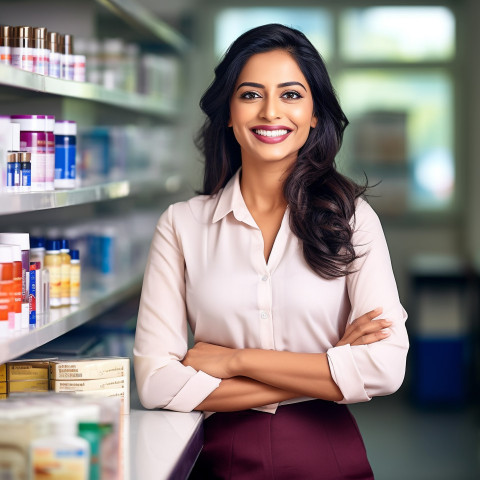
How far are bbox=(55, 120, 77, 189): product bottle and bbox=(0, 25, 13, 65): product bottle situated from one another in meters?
0.36

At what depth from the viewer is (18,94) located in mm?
3115

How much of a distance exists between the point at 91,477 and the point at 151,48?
4150mm

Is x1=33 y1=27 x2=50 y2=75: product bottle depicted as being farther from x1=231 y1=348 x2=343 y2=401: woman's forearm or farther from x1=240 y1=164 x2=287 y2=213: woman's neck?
x1=231 y1=348 x2=343 y2=401: woman's forearm

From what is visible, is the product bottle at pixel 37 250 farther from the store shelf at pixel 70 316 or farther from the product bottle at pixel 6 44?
the product bottle at pixel 6 44

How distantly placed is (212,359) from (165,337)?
0.50 ft

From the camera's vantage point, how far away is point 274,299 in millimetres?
2357

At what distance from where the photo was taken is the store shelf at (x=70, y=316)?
6.92ft

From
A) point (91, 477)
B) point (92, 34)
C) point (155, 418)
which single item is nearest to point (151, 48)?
point (92, 34)

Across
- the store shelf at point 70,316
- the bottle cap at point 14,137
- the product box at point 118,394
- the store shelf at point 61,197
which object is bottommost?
the product box at point 118,394

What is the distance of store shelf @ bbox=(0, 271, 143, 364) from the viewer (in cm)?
211

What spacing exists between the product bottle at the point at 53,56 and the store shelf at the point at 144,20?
75 centimetres

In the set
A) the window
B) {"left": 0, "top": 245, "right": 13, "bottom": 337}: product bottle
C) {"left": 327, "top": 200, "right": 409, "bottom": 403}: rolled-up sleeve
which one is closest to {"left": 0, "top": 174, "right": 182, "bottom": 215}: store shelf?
{"left": 0, "top": 245, "right": 13, "bottom": 337}: product bottle

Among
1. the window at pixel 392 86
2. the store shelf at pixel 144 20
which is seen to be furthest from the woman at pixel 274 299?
the window at pixel 392 86

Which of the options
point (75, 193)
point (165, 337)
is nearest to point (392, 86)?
point (75, 193)
